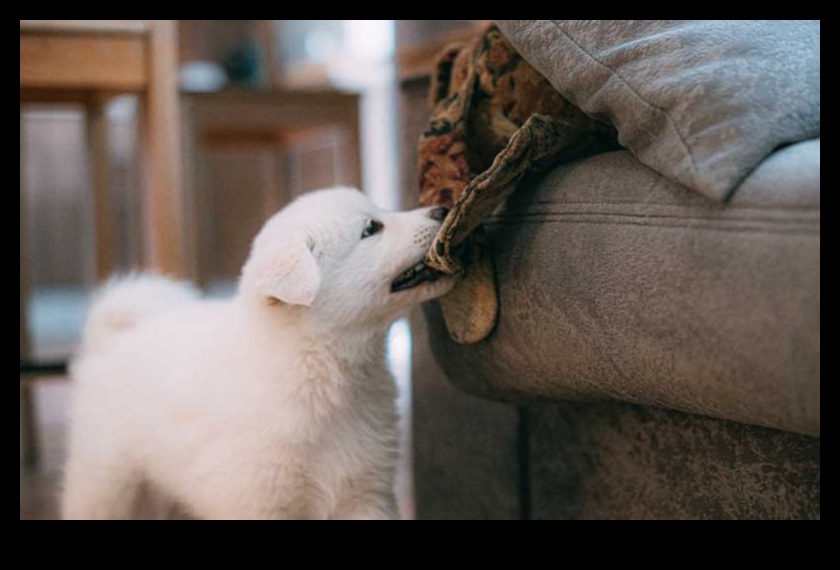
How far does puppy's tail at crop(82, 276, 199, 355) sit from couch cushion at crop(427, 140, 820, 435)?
1.79 feet

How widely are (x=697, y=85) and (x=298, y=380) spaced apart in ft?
2.00

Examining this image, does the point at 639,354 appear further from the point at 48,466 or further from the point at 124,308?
the point at 48,466

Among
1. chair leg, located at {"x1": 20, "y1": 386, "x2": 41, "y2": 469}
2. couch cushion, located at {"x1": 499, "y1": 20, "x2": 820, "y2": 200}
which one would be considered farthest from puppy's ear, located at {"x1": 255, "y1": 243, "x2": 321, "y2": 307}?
chair leg, located at {"x1": 20, "y1": 386, "x2": 41, "y2": 469}

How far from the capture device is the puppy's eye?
4.23 ft

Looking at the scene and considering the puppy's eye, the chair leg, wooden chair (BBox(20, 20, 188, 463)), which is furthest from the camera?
the chair leg

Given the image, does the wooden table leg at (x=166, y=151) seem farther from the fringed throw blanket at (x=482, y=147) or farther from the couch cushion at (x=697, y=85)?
the couch cushion at (x=697, y=85)

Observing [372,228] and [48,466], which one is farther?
[48,466]

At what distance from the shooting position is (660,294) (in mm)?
966

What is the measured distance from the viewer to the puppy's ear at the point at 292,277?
1.16 metres

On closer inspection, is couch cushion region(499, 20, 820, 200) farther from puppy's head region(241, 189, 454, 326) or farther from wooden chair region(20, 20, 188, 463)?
wooden chair region(20, 20, 188, 463)

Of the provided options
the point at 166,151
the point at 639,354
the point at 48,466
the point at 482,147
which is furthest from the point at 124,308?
the point at 48,466

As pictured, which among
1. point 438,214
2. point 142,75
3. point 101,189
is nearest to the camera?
point 438,214
